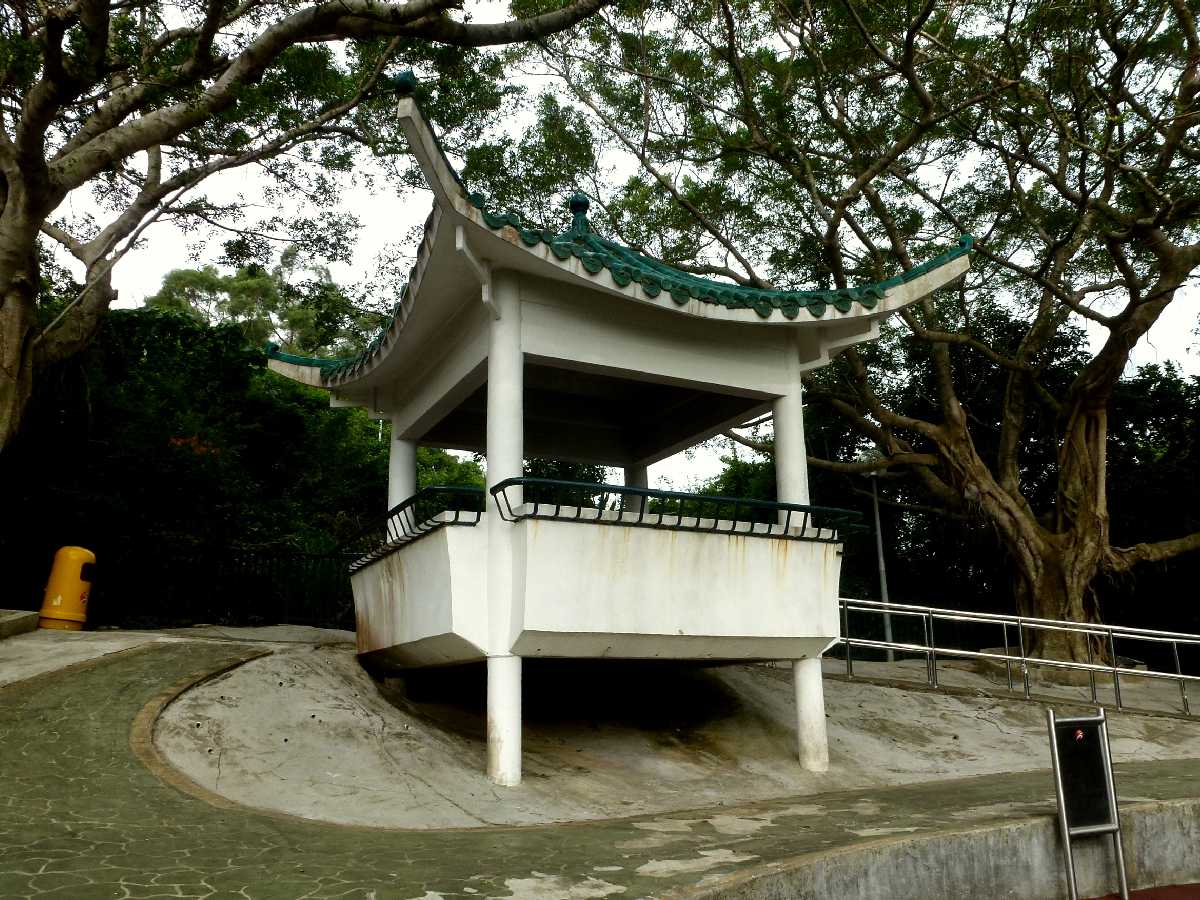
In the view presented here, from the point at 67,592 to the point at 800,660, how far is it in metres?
9.02

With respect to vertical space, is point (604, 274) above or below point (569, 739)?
above

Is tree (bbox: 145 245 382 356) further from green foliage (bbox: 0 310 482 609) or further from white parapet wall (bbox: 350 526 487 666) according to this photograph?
white parapet wall (bbox: 350 526 487 666)

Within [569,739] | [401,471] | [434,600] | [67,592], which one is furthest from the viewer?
[67,592]

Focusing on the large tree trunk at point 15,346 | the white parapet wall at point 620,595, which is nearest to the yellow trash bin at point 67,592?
the large tree trunk at point 15,346

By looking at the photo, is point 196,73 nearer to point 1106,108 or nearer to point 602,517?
point 602,517

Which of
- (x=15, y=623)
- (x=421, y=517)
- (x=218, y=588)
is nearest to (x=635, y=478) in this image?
(x=421, y=517)

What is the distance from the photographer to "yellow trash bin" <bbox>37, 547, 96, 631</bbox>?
11375mm

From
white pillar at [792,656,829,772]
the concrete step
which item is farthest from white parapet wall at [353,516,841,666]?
the concrete step

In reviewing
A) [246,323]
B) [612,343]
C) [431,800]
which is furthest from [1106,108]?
[246,323]

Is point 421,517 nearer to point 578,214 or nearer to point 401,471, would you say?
point 401,471

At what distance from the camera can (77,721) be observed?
6.94 m

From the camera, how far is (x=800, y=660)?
8.45 m

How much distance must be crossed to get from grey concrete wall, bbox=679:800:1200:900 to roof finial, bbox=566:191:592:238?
244 inches

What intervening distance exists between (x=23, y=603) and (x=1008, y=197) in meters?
17.1
